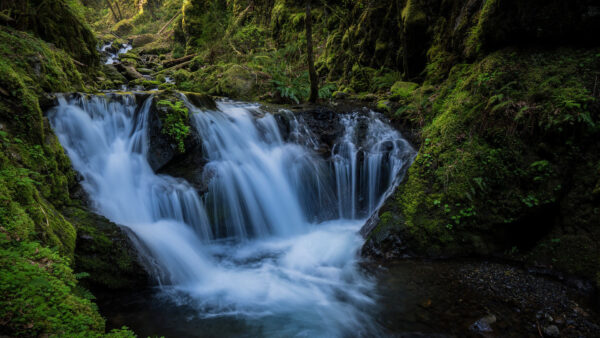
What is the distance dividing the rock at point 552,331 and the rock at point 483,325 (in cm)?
49

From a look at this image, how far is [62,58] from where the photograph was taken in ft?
24.0

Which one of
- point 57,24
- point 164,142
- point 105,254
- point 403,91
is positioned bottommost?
point 105,254

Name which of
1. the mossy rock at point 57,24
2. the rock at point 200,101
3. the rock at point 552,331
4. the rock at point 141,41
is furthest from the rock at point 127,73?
the rock at point 552,331

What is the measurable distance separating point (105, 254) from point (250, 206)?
3158 mm

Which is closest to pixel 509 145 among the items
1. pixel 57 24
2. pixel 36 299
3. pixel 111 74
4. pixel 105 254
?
pixel 36 299

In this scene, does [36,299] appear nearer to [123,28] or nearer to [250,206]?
[250,206]

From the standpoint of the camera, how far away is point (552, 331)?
3043 millimetres

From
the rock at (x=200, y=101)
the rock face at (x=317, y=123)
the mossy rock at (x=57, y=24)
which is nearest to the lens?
the mossy rock at (x=57, y=24)

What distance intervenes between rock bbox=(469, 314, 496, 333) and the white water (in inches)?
47.2

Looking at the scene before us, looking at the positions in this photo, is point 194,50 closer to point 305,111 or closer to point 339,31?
point 339,31

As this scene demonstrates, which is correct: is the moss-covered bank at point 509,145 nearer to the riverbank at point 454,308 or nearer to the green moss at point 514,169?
the green moss at point 514,169

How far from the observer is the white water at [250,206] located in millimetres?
4133

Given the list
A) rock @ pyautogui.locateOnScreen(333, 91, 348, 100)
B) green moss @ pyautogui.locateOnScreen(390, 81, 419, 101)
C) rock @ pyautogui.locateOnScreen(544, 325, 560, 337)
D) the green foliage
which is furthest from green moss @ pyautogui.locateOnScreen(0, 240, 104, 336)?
rock @ pyautogui.locateOnScreen(333, 91, 348, 100)

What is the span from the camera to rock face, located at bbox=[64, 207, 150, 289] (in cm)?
371
